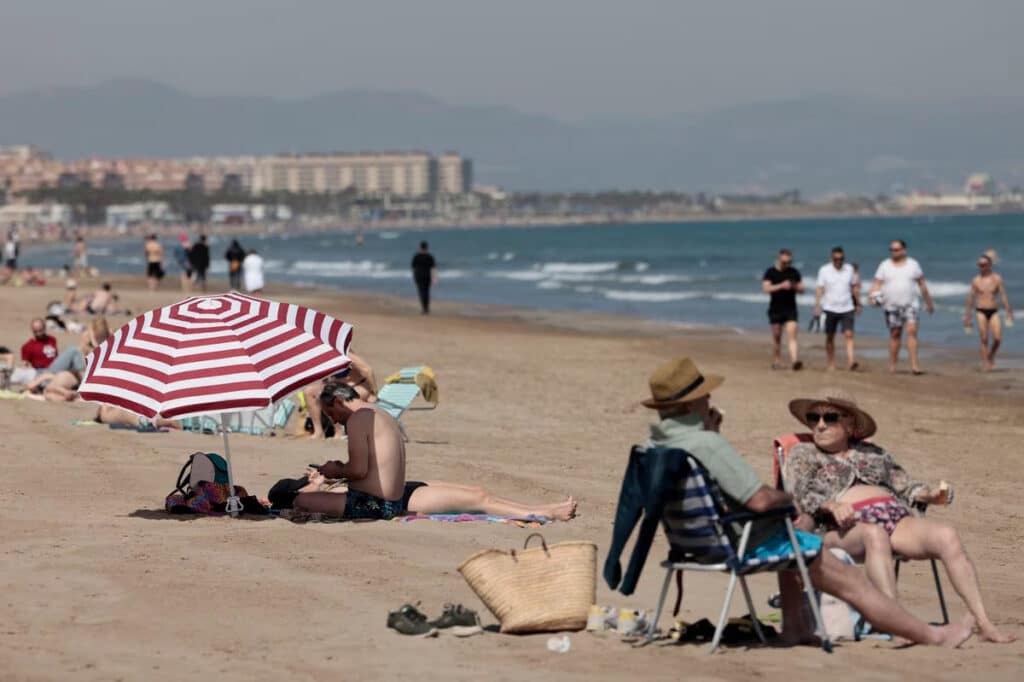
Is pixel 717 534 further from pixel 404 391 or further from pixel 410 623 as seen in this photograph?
pixel 404 391

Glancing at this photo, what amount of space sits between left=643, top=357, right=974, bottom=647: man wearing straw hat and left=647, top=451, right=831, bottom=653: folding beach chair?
4cm

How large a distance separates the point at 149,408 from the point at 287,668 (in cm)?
258

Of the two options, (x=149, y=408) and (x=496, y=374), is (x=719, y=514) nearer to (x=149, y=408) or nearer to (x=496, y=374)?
(x=149, y=408)

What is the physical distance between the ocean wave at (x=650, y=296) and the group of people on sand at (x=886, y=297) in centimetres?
1917

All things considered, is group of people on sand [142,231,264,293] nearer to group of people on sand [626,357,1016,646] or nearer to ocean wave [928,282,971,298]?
ocean wave [928,282,971,298]

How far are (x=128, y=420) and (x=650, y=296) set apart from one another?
94.7ft

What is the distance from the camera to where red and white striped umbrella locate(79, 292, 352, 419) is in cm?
801

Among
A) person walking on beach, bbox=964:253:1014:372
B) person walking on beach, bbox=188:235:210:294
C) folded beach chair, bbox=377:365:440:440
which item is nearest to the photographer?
folded beach chair, bbox=377:365:440:440

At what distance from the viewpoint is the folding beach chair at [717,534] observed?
5.89 m

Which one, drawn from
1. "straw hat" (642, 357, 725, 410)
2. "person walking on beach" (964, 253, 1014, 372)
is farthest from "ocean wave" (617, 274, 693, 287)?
"straw hat" (642, 357, 725, 410)

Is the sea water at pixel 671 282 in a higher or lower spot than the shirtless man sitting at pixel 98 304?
lower

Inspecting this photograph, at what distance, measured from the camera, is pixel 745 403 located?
15344mm

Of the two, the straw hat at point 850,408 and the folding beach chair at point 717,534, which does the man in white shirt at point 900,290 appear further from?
the folding beach chair at point 717,534

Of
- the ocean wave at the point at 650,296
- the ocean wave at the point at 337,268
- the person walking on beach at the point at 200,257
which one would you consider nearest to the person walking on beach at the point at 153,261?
the person walking on beach at the point at 200,257
